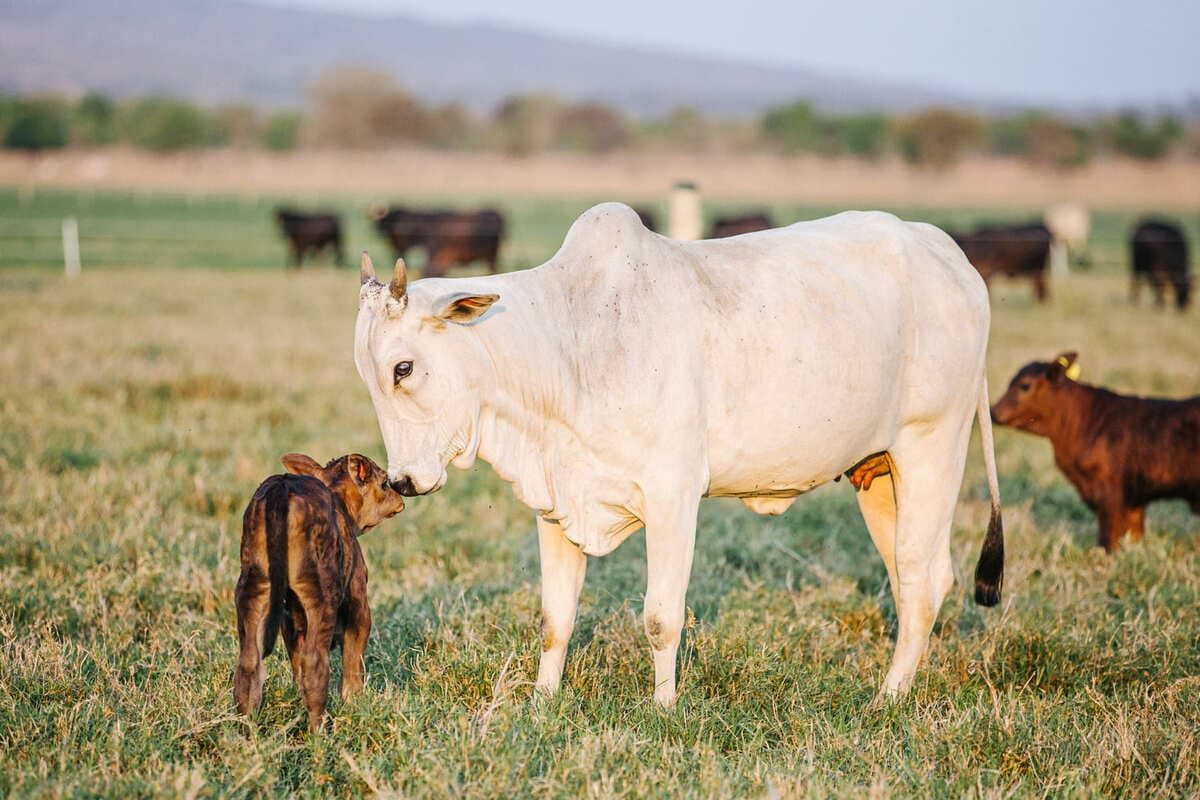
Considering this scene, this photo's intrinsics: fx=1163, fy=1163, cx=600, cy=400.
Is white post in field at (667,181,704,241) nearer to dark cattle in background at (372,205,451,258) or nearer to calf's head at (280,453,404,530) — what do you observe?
calf's head at (280,453,404,530)

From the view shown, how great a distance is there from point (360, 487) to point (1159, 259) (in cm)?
1936

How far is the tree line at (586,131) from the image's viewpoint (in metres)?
75.2

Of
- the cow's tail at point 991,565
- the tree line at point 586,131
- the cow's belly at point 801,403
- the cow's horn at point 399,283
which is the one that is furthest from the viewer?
the tree line at point 586,131

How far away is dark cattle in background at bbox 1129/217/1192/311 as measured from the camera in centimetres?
1995

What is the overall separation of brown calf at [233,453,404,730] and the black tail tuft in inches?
103

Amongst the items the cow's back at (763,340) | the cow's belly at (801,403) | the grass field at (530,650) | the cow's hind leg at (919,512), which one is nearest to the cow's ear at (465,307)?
the cow's back at (763,340)

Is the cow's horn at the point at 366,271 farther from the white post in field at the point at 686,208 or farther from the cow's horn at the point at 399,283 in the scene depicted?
the white post in field at the point at 686,208

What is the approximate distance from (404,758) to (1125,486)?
4983 mm

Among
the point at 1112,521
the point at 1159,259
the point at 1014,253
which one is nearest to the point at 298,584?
the point at 1112,521

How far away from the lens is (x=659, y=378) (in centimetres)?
386

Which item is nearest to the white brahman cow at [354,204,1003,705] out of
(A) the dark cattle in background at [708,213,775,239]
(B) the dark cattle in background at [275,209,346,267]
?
(A) the dark cattle in background at [708,213,775,239]

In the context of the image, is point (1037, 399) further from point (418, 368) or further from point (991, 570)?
point (418, 368)

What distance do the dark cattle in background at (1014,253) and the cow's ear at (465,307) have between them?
60.8ft

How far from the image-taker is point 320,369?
459 inches
